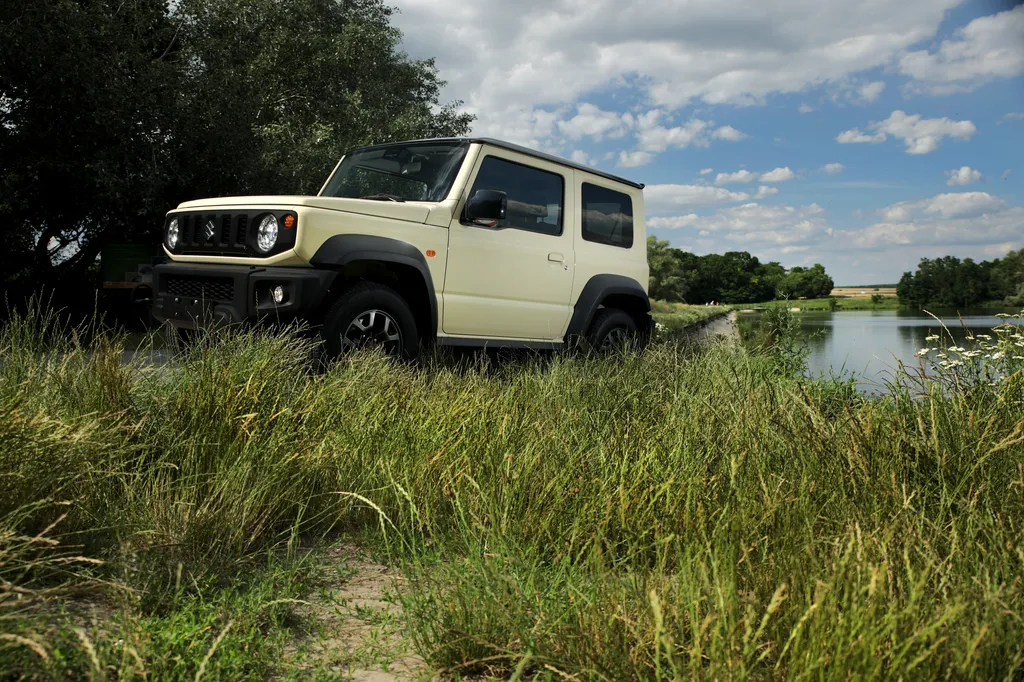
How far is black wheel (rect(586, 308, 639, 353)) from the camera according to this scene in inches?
313

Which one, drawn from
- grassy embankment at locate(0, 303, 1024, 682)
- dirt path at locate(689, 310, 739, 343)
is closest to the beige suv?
dirt path at locate(689, 310, 739, 343)

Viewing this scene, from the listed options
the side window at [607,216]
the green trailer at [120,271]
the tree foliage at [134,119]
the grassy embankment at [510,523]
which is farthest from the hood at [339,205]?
the green trailer at [120,271]

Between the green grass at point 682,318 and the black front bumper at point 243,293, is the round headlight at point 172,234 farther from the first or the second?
the green grass at point 682,318

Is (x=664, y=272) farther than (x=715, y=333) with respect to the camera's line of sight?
Yes

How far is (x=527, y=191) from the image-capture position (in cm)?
730

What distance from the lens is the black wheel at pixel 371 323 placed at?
556cm

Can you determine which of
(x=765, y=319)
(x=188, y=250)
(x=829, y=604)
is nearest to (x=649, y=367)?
(x=765, y=319)

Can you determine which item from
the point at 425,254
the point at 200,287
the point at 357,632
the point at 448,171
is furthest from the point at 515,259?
the point at 357,632

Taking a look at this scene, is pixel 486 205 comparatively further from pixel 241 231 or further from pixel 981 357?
pixel 981 357

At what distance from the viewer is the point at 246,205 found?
231 inches

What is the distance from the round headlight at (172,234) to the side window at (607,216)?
374cm

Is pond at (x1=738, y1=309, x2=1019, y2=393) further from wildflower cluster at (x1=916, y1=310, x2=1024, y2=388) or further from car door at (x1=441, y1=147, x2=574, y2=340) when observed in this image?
car door at (x1=441, y1=147, x2=574, y2=340)

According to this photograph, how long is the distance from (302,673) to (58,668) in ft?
1.99

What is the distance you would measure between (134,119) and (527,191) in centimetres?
1046
